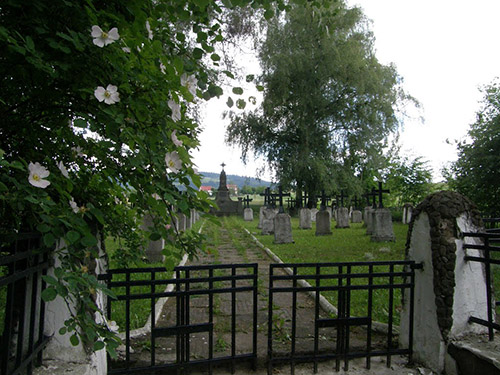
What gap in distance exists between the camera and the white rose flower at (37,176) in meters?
1.51

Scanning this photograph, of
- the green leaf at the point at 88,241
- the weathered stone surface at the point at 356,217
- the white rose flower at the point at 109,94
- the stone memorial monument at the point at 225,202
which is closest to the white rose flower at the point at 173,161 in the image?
Answer: the white rose flower at the point at 109,94

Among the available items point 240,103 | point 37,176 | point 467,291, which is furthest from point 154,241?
point 467,291

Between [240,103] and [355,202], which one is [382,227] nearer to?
[240,103]

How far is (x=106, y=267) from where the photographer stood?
3477 millimetres

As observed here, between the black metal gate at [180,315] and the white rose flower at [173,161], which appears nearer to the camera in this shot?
the white rose flower at [173,161]

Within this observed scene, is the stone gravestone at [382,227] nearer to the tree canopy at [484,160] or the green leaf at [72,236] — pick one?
the tree canopy at [484,160]

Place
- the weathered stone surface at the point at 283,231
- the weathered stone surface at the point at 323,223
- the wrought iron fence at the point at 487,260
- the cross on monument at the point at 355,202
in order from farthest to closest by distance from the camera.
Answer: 1. the cross on monument at the point at 355,202
2. the weathered stone surface at the point at 323,223
3. the weathered stone surface at the point at 283,231
4. the wrought iron fence at the point at 487,260

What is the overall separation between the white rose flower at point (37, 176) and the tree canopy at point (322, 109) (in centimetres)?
2337

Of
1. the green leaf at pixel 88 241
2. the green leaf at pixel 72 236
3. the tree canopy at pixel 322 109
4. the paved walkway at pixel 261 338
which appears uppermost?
the tree canopy at pixel 322 109

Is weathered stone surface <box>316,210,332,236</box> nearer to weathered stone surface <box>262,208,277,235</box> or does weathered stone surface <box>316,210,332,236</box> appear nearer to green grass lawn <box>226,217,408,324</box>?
green grass lawn <box>226,217,408,324</box>

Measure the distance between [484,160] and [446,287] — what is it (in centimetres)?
1017

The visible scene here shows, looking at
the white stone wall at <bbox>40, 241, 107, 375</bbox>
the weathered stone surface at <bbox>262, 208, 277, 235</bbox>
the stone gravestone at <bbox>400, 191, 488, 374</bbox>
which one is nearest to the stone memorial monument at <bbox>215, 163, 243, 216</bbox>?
the weathered stone surface at <bbox>262, 208, 277, 235</bbox>

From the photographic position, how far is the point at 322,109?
27.8 m

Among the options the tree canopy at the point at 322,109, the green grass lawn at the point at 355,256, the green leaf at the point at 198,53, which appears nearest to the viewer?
the green leaf at the point at 198,53
